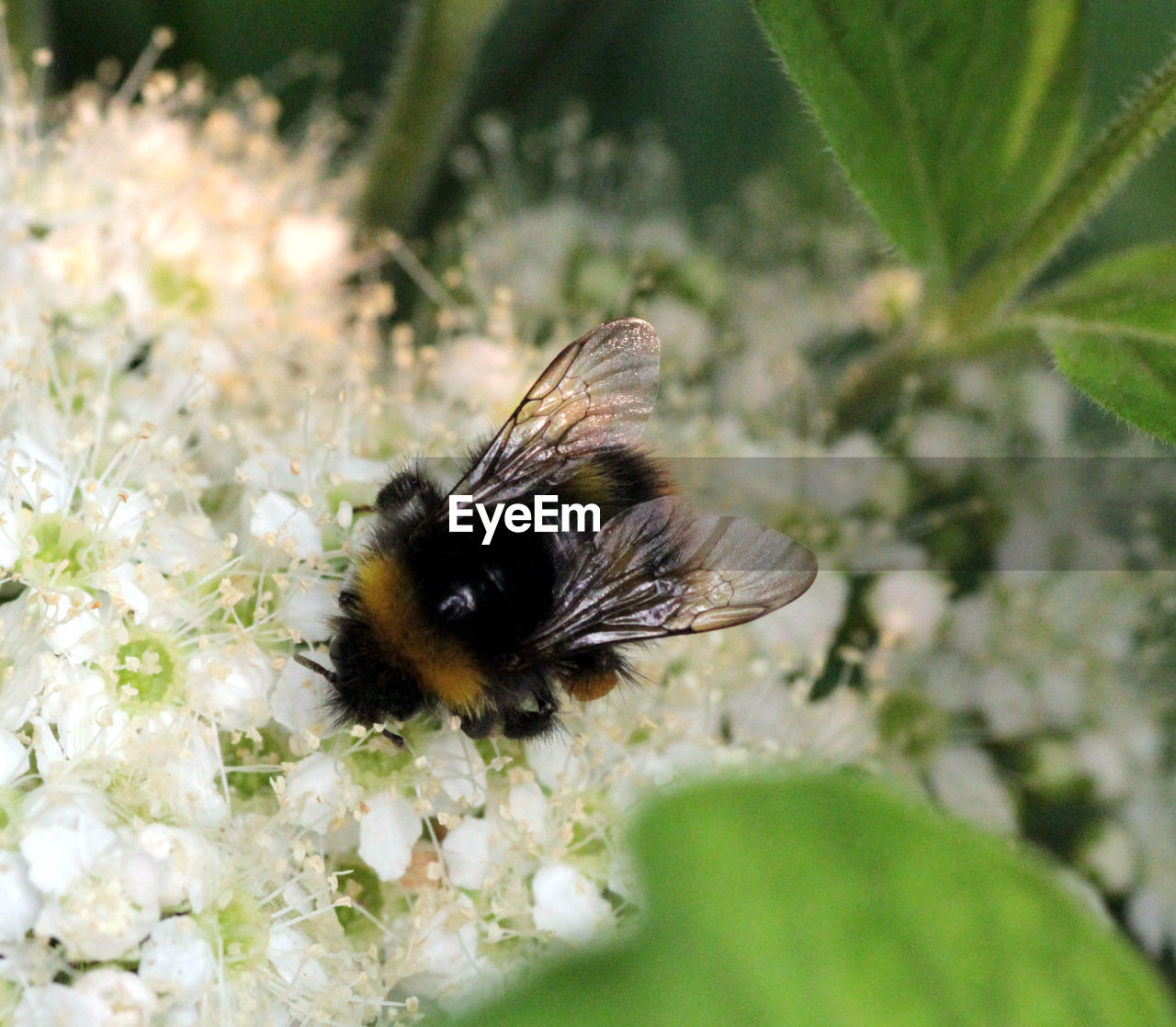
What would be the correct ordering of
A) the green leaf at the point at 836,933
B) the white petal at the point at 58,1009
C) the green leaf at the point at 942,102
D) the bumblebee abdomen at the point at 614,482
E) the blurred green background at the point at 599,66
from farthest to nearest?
1. the blurred green background at the point at 599,66
2. the green leaf at the point at 942,102
3. the bumblebee abdomen at the point at 614,482
4. the white petal at the point at 58,1009
5. the green leaf at the point at 836,933

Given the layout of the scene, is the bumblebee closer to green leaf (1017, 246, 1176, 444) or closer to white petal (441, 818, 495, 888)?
white petal (441, 818, 495, 888)

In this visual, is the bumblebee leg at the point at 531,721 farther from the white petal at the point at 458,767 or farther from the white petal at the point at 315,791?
the white petal at the point at 315,791

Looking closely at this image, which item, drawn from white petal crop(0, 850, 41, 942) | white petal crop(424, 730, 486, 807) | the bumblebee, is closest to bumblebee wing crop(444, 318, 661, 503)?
the bumblebee

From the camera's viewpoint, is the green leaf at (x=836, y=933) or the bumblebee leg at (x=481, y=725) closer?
the green leaf at (x=836, y=933)

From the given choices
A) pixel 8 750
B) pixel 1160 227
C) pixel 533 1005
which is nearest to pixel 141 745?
pixel 8 750

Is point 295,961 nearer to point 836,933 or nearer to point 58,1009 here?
point 58,1009

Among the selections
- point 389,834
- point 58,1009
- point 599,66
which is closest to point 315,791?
point 389,834

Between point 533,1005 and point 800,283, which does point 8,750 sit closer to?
point 533,1005

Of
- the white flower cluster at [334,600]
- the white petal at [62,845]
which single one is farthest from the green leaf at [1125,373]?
the white petal at [62,845]
